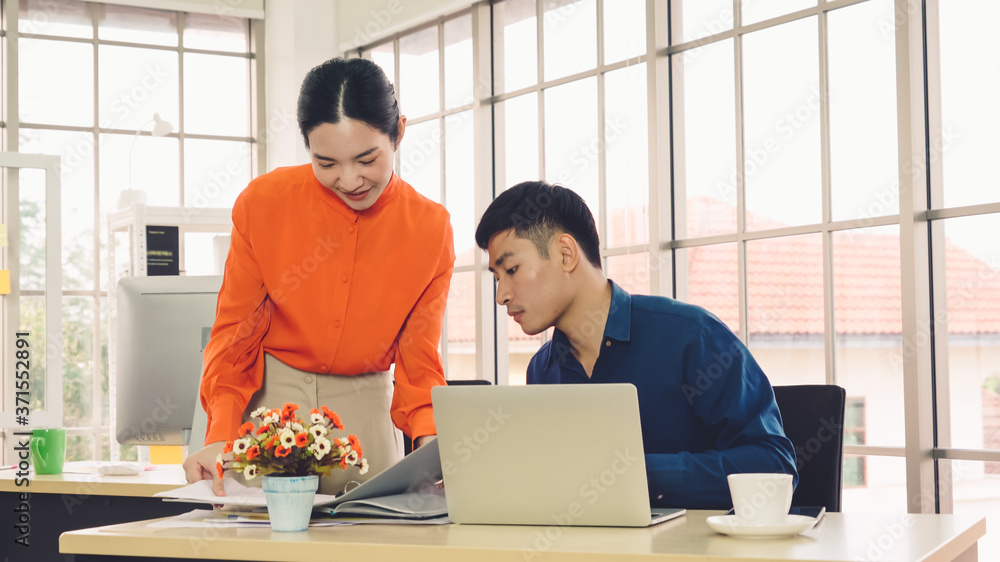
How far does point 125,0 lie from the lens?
562 cm

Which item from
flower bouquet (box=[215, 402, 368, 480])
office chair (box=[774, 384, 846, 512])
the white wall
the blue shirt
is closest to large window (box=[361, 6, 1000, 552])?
the white wall

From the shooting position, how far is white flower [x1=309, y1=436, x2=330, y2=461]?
4.23 ft

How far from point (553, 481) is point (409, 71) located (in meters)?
4.75

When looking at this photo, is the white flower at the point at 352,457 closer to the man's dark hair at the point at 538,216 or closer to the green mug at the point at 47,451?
the man's dark hair at the point at 538,216

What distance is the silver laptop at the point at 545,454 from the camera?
1156mm

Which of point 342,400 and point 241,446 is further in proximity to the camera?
point 342,400

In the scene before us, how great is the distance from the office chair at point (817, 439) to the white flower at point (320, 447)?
0.90 m

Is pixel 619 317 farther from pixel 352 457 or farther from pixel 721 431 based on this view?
pixel 352 457

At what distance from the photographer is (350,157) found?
1592mm

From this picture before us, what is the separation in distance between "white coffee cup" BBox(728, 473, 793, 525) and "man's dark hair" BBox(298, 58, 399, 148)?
2.77 ft

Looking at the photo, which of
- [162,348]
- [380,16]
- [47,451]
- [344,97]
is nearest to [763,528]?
[344,97]

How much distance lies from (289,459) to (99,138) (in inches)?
194

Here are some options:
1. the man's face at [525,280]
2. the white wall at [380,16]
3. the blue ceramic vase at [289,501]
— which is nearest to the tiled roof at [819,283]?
the white wall at [380,16]

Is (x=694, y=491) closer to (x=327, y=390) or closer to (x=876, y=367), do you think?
(x=327, y=390)
